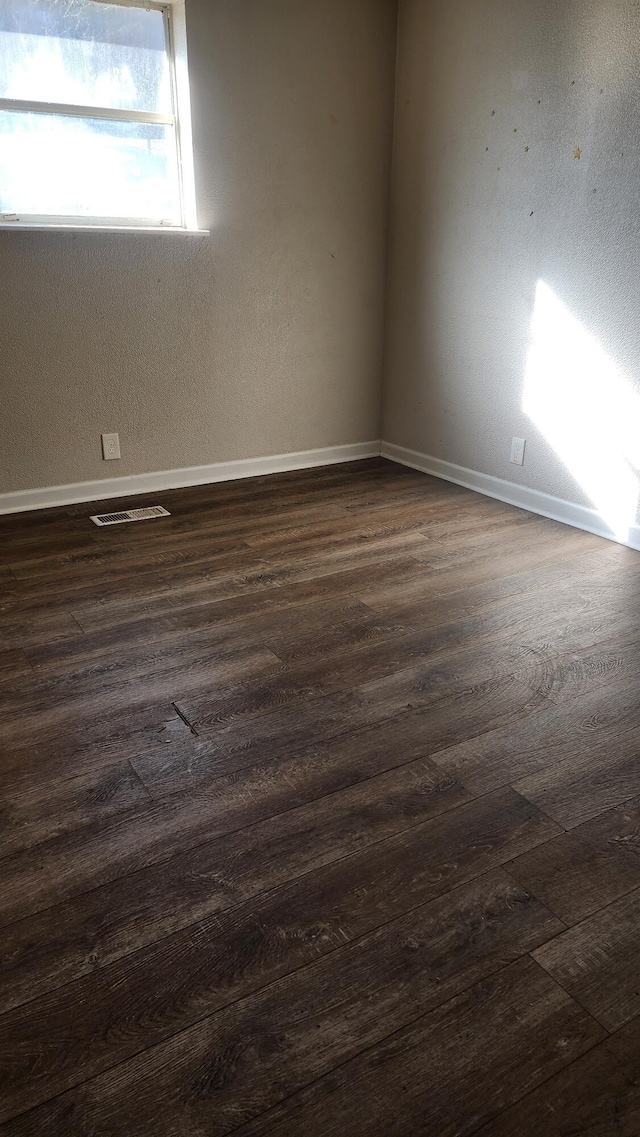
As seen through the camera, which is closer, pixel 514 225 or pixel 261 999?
pixel 261 999

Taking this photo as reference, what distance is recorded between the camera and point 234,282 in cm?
376

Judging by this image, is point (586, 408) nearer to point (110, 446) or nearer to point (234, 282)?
point (234, 282)

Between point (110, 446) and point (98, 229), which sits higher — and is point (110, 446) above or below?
below

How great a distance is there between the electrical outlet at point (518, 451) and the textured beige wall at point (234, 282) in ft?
3.60

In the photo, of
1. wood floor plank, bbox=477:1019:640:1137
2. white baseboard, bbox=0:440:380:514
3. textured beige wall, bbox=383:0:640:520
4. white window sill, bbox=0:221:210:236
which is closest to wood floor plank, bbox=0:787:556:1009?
wood floor plank, bbox=477:1019:640:1137

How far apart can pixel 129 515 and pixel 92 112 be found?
5.54 feet

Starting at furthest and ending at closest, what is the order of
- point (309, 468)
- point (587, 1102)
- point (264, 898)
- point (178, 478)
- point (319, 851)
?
point (309, 468), point (178, 478), point (319, 851), point (264, 898), point (587, 1102)

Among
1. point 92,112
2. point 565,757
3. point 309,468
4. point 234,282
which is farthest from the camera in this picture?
point 309,468

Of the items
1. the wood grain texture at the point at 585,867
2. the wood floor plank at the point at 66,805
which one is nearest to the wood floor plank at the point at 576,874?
the wood grain texture at the point at 585,867

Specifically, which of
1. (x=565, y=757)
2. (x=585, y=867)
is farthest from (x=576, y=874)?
(x=565, y=757)

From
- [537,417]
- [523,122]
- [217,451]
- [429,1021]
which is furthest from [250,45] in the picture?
[429,1021]

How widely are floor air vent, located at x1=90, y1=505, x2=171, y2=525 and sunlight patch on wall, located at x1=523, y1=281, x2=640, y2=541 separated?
1.76 meters

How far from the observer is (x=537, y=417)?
3.52 metres

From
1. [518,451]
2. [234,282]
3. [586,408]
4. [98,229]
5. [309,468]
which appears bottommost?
[309,468]
